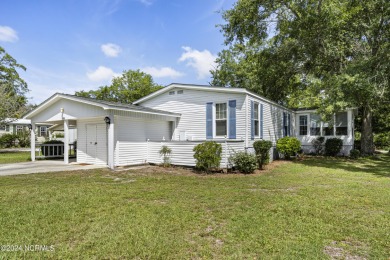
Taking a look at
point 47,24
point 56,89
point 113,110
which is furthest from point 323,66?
point 56,89

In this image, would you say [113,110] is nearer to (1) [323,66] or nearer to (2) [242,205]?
(2) [242,205]

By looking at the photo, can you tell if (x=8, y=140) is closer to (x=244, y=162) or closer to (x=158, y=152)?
(x=158, y=152)

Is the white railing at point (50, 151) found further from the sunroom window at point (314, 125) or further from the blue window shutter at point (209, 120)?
the sunroom window at point (314, 125)

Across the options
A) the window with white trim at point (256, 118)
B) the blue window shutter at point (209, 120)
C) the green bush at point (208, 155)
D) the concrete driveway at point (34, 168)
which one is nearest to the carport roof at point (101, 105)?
the blue window shutter at point (209, 120)

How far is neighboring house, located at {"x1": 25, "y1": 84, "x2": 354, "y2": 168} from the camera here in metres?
10.7

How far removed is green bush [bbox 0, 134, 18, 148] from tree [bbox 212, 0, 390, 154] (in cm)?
2876

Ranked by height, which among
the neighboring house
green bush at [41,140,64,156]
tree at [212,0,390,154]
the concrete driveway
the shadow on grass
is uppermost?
tree at [212,0,390,154]

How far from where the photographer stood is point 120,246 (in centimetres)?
326

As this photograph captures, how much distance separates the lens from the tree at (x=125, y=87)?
3594 cm

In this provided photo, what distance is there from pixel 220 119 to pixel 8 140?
97.1 ft

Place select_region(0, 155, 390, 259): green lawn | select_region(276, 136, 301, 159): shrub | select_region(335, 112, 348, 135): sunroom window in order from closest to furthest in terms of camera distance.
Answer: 1. select_region(0, 155, 390, 259): green lawn
2. select_region(276, 136, 301, 159): shrub
3. select_region(335, 112, 348, 135): sunroom window

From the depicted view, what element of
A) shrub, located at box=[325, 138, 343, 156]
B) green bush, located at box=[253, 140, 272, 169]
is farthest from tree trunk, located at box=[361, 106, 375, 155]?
green bush, located at box=[253, 140, 272, 169]

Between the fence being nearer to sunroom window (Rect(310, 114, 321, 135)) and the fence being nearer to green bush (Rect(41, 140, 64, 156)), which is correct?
green bush (Rect(41, 140, 64, 156))

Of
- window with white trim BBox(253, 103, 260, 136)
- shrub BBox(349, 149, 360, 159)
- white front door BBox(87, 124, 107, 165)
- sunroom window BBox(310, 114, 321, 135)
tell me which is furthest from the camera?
sunroom window BBox(310, 114, 321, 135)
